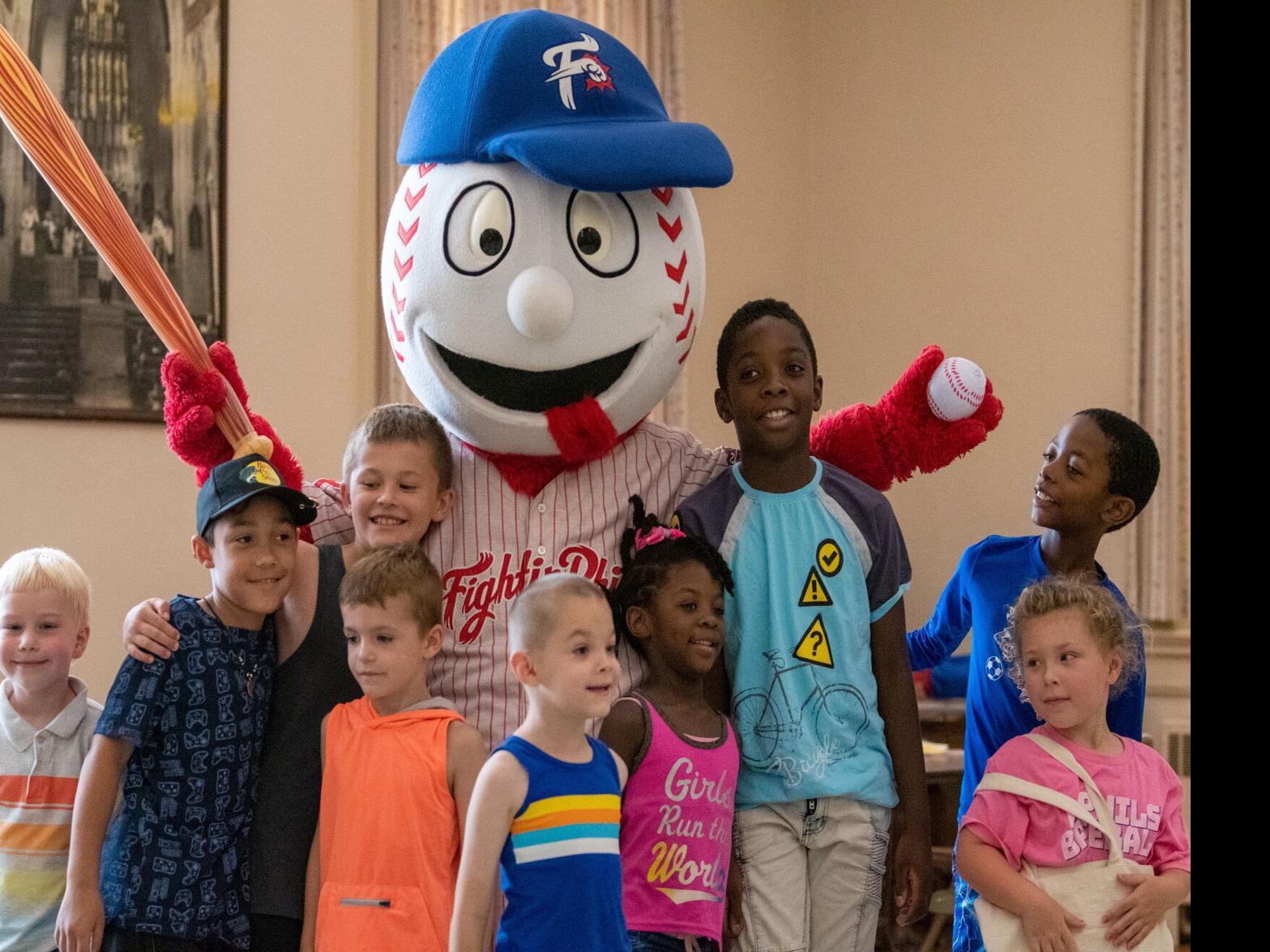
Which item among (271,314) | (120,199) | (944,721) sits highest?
(120,199)

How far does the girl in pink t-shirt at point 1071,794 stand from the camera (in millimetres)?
1883

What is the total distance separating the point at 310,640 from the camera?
209 centimetres

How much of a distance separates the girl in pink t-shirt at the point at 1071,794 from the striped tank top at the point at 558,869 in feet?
1.85

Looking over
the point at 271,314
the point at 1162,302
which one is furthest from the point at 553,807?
the point at 1162,302

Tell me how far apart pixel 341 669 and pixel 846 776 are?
2.58ft

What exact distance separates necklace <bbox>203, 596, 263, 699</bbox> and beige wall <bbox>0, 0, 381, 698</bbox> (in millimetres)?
2115

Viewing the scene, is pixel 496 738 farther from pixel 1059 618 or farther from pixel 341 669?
pixel 1059 618

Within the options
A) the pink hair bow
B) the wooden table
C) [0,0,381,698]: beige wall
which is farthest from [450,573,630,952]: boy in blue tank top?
the wooden table

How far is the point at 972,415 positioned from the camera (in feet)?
7.50

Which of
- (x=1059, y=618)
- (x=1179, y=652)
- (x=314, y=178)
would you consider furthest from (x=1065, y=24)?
(x=1059, y=618)

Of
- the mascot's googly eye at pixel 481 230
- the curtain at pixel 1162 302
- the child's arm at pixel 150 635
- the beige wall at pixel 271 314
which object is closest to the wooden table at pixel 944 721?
the curtain at pixel 1162 302

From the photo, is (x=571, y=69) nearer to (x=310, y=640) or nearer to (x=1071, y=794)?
(x=310, y=640)

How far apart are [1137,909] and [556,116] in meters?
1.42

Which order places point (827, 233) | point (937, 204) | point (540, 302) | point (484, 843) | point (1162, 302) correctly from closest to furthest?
point (484, 843)
point (540, 302)
point (1162, 302)
point (937, 204)
point (827, 233)
